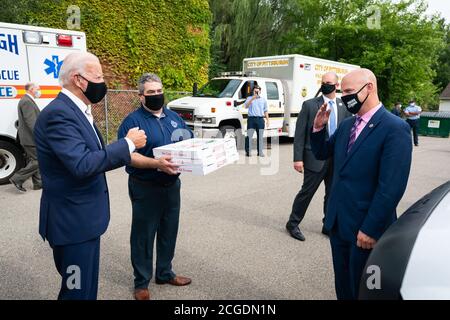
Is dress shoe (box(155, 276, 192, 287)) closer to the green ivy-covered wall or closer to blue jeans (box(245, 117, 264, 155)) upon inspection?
blue jeans (box(245, 117, 264, 155))

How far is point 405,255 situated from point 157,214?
2106 millimetres

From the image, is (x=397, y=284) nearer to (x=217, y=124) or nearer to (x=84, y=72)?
(x=84, y=72)

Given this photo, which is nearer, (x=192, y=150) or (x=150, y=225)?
(x=192, y=150)

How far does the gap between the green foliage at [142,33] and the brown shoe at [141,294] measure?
10.4 meters

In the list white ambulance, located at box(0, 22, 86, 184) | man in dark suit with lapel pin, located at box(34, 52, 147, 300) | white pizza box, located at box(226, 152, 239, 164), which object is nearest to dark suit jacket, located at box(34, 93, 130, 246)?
man in dark suit with lapel pin, located at box(34, 52, 147, 300)

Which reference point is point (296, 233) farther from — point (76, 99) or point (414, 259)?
point (76, 99)

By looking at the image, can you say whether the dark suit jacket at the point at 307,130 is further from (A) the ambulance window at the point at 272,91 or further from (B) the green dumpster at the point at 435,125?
(B) the green dumpster at the point at 435,125

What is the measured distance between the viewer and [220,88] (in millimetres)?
11773

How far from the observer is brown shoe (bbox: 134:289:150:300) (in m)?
3.25

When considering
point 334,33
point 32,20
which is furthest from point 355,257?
point 334,33

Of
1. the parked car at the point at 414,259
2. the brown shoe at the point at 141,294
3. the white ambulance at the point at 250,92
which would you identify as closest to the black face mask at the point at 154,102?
the brown shoe at the point at 141,294

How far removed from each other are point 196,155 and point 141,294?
4.73 ft

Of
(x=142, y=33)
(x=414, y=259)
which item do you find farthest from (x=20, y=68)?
(x=414, y=259)

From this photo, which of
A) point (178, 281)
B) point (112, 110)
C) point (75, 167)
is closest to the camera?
point (75, 167)
